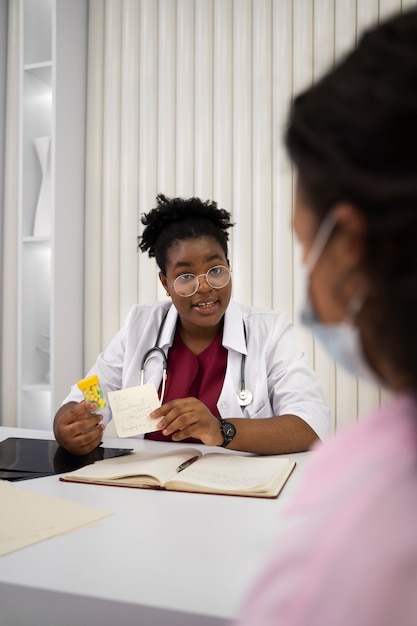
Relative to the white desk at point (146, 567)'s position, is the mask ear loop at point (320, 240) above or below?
above

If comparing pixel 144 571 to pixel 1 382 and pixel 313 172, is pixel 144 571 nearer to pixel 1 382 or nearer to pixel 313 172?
pixel 313 172

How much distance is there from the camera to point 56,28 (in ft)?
10.1

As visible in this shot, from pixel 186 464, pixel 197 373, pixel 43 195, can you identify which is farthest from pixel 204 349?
pixel 43 195

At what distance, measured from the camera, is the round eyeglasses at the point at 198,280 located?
199 cm

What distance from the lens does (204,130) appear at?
315 centimetres

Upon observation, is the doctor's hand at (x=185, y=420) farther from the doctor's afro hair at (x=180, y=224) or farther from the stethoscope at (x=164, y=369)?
the doctor's afro hair at (x=180, y=224)

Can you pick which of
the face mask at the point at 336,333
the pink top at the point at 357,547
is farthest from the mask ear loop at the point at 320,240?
the pink top at the point at 357,547

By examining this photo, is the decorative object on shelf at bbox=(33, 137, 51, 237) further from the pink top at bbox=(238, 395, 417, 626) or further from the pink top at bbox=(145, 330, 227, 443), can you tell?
the pink top at bbox=(238, 395, 417, 626)

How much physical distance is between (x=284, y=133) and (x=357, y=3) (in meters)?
2.77

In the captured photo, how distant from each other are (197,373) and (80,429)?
0.55 meters

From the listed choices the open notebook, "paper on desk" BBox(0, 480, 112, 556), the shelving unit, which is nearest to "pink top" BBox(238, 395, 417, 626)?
"paper on desk" BBox(0, 480, 112, 556)

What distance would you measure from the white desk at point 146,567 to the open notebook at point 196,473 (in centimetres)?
7

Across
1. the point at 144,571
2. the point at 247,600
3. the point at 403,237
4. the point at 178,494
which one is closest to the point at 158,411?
the point at 178,494

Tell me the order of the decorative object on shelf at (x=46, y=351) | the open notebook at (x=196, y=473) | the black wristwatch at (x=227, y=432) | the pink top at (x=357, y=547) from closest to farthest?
the pink top at (x=357, y=547) < the open notebook at (x=196, y=473) < the black wristwatch at (x=227, y=432) < the decorative object on shelf at (x=46, y=351)
